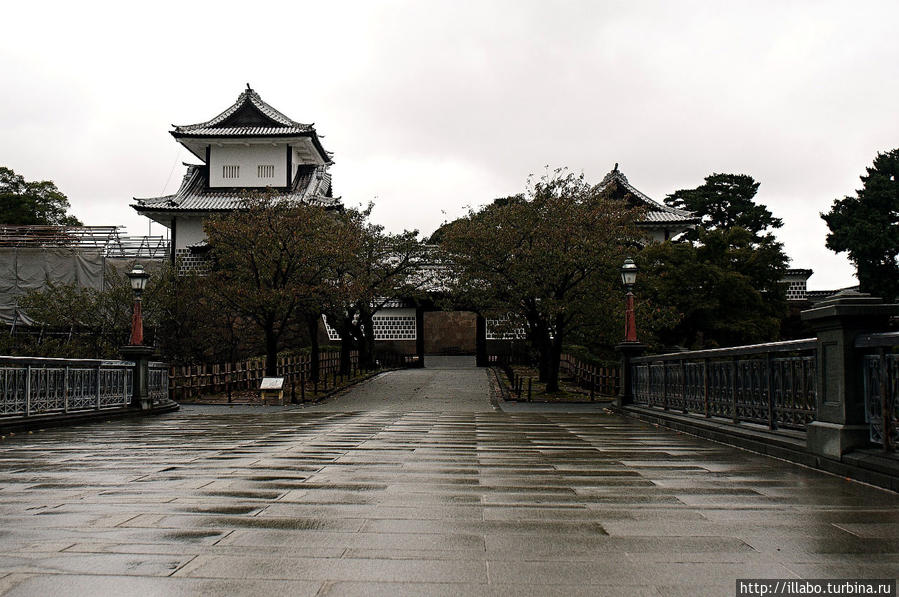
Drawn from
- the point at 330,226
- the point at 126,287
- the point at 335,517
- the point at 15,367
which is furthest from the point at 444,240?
the point at 335,517

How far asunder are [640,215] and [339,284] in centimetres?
1200

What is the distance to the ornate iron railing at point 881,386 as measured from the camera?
21.0 ft

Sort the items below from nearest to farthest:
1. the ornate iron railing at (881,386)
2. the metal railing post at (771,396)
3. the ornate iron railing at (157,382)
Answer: the ornate iron railing at (881,386), the metal railing post at (771,396), the ornate iron railing at (157,382)

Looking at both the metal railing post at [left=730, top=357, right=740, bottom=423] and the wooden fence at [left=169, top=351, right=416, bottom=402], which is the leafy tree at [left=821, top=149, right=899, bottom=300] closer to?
the wooden fence at [left=169, top=351, right=416, bottom=402]

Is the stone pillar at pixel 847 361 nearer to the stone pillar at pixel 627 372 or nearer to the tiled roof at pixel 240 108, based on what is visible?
the stone pillar at pixel 627 372

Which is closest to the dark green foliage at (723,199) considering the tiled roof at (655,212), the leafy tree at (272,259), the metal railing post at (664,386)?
the tiled roof at (655,212)

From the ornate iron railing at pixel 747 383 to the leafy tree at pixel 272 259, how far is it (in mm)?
16033

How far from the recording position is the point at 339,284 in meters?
30.4

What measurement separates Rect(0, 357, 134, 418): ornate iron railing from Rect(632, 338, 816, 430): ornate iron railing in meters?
11.0

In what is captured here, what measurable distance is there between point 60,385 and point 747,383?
1184cm

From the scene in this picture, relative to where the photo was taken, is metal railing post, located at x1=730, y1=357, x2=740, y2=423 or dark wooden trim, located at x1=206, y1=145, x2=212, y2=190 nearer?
metal railing post, located at x1=730, y1=357, x2=740, y2=423

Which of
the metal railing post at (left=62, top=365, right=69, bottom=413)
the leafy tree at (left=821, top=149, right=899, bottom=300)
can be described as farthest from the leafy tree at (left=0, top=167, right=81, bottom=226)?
the leafy tree at (left=821, top=149, right=899, bottom=300)

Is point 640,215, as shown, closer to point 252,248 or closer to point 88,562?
point 252,248

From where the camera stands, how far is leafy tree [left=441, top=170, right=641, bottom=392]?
25406 mm
